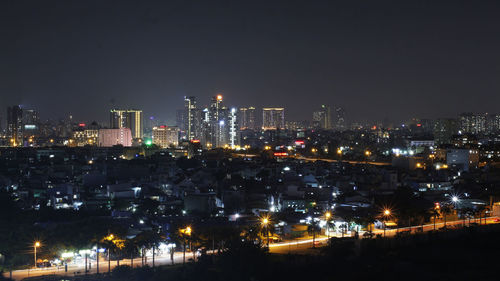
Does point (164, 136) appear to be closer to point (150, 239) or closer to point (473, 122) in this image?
point (473, 122)

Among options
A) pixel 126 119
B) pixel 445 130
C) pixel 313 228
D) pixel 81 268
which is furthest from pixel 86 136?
pixel 81 268

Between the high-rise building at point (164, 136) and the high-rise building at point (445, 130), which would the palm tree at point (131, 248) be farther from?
the high-rise building at point (164, 136)

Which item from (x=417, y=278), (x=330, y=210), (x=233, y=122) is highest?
(x=233, y=122)

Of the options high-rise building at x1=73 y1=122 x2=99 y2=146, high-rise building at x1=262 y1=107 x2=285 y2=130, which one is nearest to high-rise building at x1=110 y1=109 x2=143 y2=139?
high-rise building at x1=73 y1=122 x2=99 y2=146

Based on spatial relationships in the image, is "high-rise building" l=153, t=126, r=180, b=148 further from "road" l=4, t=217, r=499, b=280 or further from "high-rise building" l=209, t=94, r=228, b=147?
"road" l=4, t=217, r=499, b=280

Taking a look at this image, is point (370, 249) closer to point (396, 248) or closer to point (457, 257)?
point (396, 248)

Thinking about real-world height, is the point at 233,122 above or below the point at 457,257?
above

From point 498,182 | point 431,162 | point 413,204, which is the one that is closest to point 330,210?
point 413,204
